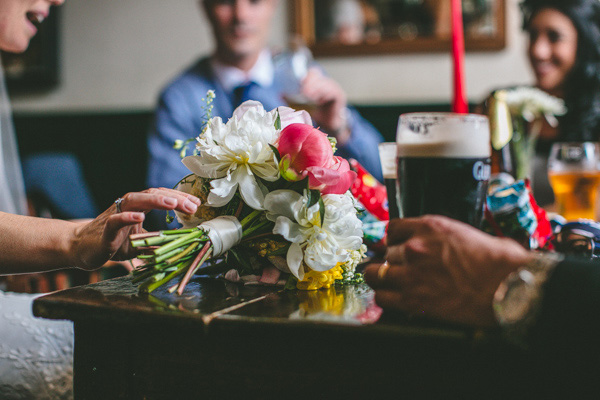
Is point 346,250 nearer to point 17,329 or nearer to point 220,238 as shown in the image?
point 220,238

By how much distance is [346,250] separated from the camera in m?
0.71

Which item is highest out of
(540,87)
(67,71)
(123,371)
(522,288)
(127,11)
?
(127,11)

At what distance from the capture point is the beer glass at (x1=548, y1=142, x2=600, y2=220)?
1.16 metres

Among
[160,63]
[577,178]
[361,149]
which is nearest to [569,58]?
[361,149]

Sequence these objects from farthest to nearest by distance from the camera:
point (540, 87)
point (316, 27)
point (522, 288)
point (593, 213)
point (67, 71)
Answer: point (67, 71)
point (316, 27)
point (540, 87)
point (593, 213)
point (522, 288)

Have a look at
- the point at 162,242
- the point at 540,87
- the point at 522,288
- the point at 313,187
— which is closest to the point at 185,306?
the point at 162,242

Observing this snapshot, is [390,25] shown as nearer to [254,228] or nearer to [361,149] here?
[361,149]

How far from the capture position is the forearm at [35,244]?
0.78m

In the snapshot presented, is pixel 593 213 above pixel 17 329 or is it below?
above

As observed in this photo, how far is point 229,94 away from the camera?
2.55 meters

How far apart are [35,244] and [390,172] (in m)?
0.58

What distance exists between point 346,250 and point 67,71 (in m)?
3.54

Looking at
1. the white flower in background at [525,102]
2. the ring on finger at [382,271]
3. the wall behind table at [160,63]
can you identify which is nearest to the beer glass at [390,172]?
the ring on finger at [382,271]

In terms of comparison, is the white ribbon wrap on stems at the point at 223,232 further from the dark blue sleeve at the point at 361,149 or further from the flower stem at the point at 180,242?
the dark blue sleeve at the point at 361,149
